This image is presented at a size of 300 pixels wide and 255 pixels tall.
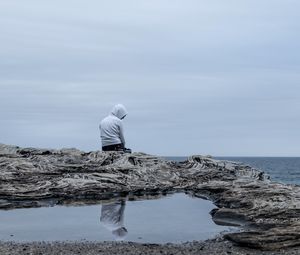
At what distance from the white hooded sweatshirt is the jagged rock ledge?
86 centimetres

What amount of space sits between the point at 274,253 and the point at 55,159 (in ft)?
30.4

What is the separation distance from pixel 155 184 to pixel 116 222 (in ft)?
14.0

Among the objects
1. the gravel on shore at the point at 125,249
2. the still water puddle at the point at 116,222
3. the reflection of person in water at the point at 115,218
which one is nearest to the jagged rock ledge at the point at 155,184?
the gravel on shore at the point at 125,249

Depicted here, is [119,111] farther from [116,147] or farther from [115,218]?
Answer: [115,218]

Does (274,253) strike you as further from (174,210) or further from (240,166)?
(240,166)

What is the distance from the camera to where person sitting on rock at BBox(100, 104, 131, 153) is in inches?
720

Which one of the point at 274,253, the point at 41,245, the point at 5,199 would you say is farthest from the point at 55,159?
the point at 274,253

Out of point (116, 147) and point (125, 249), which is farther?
point (116, 147)

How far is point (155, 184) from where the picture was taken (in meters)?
15.9

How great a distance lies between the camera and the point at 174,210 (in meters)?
13.3

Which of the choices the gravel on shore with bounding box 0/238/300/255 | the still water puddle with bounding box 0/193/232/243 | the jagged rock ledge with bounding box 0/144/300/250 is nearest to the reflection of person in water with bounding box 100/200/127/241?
the still water puddle with bounding box 0/193/232/243

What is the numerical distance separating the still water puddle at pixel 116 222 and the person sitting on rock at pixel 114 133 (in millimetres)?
4334

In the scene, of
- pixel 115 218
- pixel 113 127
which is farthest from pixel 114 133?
pixel 115 218

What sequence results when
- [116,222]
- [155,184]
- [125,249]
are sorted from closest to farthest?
[125,249], [116,222], [155,184]
